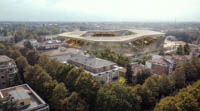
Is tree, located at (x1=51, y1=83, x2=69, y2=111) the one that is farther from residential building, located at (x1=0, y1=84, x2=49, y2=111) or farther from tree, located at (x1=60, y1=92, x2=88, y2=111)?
residential building, located at (x1=0, y1=84, x2=49, y2=111)

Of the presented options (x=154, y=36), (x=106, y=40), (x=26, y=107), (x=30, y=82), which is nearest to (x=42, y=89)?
(x=30, y=82)

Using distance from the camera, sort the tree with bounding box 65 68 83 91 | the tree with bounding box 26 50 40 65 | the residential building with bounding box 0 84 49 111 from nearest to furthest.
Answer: the residential building with bounding box 0 84 49 111
the tree with bounding box 65 68 83 91
the tree with bounding box 26 50 40 65

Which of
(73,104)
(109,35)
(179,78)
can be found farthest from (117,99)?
(109,35)

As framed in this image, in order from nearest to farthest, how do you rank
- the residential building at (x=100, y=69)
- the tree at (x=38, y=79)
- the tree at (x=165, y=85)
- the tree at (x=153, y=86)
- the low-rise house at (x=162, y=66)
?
the tree at (x=153, y=86), the tree at (x=38, y=79), the tree at (x=165, y=85), the residential building at (x=100, y=69), the low-rise house at (x=162, y=66)

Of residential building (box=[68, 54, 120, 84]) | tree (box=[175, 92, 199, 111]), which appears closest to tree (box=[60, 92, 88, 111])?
residential building (box=[68, 54, 120, 84])

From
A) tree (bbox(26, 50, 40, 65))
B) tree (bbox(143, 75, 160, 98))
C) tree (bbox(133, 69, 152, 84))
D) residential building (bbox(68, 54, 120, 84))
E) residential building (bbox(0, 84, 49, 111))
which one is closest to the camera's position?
residential building (bbox(0, 84, 49, 111))

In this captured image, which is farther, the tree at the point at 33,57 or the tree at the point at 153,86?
the tree at the point at 33,57

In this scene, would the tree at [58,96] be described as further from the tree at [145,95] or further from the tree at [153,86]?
the tree at [153,86]

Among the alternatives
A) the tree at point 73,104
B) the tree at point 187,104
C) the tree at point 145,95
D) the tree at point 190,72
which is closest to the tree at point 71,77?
the tree at point 73,104
